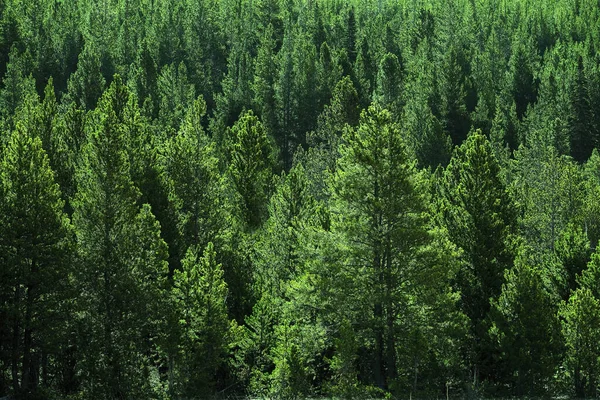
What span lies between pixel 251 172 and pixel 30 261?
2600 cm

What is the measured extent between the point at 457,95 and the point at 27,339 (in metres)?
76.6

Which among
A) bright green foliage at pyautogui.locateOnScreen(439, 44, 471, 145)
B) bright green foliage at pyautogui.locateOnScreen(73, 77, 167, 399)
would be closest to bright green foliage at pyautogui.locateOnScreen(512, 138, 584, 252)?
bright green foliage at pyautogui.locateOnScreen(439, 44, 471, 145)

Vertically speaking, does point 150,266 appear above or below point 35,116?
below

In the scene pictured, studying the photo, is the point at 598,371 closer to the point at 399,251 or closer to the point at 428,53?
the point at 399,251

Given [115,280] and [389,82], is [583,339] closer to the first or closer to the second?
[115,280]

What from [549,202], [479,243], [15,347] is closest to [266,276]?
[479,243]

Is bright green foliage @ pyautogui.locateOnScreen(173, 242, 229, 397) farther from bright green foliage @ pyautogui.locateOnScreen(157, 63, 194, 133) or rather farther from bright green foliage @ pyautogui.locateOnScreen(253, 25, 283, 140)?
bright green foliage @ pyautogui.locateOnScreen(253, 25, 283, 140)

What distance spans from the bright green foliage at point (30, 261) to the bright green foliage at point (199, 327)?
5.67 metres

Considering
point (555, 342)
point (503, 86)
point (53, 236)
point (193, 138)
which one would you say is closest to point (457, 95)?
point (503, 86)

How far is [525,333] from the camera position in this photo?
3919 cm

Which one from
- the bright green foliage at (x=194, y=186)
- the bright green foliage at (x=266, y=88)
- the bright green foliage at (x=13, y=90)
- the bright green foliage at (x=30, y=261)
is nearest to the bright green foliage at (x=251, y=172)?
the bright green foliage at (x=194, y=186)

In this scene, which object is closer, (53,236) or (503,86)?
(53,236)

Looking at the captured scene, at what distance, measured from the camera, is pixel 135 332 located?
125 feet

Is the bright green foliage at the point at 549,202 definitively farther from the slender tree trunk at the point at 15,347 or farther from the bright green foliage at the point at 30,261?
the slender tree trunk at the point at 15,347
